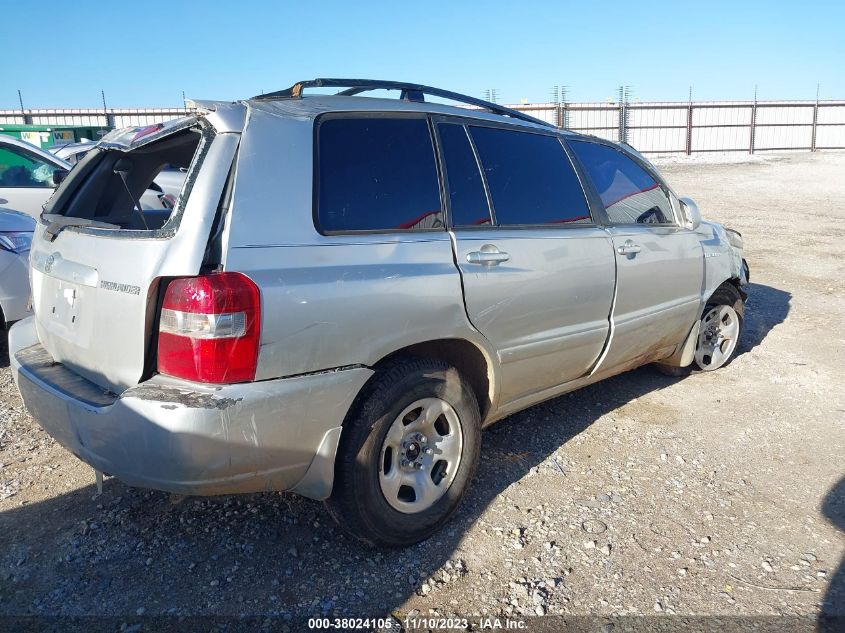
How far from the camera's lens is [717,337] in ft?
17.0

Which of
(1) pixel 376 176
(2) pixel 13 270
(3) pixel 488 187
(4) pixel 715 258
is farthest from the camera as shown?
(2) pixel 13 270

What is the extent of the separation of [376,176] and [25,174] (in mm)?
6459

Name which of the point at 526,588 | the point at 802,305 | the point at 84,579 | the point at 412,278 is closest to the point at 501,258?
the point at 412,278

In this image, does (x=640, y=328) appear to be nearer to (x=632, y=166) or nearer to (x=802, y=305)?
(x=632, y=166)

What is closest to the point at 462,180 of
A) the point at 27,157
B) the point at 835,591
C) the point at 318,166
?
the point at 318,166

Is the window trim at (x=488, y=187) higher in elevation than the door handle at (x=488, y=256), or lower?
higher

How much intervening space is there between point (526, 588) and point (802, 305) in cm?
571

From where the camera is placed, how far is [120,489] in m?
3.40

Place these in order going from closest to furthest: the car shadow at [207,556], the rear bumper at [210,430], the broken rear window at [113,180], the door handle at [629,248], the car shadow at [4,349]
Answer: the rear bumper at [210,430] < the car shadow at [207,556] < the broken rear window at [113,180] < the door handle at [629,248] < the car shadow at [4,349]

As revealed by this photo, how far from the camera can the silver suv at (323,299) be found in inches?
92.0

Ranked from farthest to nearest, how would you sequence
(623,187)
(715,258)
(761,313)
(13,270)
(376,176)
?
(761,313) < (13,270) < (715,258) < (623,187) < (376,176)

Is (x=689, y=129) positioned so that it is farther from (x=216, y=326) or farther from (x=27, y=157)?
(x=216, y=326)

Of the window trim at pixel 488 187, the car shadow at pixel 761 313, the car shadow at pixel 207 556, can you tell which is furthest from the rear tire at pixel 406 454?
the car shadow at pixel 761 313

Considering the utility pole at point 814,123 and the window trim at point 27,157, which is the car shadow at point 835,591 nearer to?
the window trim at point 27,157
